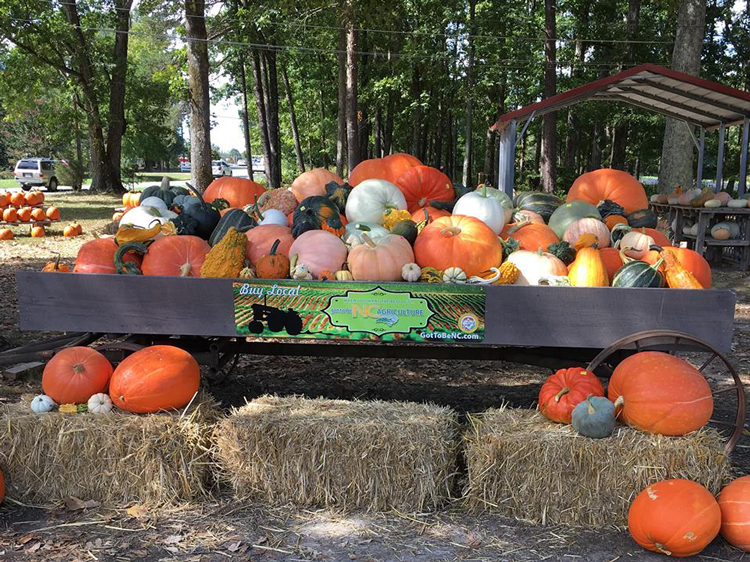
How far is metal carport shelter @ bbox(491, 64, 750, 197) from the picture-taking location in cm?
988

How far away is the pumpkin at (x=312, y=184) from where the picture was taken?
16.8 ft

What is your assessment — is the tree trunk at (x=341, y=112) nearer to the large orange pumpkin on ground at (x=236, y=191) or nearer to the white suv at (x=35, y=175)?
the large orange pumpkin on ground at (x=236, y=191)

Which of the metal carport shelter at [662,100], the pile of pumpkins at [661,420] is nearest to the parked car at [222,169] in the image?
the metal carport shelter at [662,100]

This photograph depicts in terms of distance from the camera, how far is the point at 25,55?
23.4m

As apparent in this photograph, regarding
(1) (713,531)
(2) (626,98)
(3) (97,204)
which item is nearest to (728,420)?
(1) (713,531)

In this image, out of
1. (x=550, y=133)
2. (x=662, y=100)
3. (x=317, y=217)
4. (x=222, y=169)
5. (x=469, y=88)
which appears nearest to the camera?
(x=317, y=217)

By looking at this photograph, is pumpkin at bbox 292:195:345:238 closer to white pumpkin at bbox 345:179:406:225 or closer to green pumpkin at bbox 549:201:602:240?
white pumpkin at bbox 345:179:406:225

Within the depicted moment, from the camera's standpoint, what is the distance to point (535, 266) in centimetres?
385

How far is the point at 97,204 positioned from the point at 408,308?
754 inches

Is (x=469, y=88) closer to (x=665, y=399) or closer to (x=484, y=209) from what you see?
(x=484, y=209)

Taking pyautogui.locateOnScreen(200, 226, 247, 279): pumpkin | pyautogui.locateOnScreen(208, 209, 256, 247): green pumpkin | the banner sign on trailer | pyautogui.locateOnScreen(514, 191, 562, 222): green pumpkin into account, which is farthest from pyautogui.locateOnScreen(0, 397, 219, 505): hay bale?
pyautogui.locateOnScreen(514, 191, 562, 222): green pumpkin

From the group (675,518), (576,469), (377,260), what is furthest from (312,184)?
(675,518)

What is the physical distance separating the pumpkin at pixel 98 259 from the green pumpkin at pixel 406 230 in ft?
5.10

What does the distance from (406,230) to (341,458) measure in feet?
4.86
